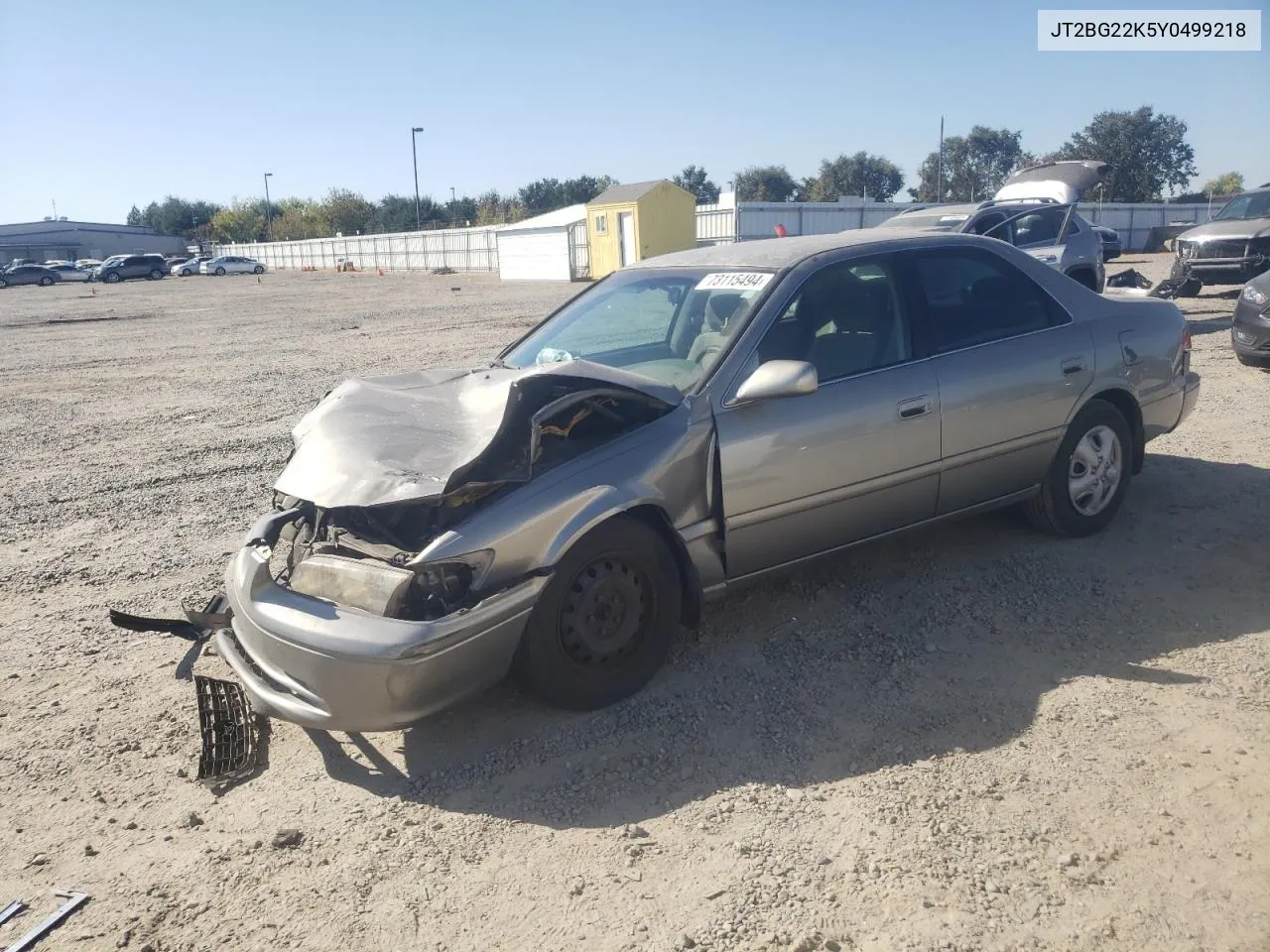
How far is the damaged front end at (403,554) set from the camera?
3076 mm

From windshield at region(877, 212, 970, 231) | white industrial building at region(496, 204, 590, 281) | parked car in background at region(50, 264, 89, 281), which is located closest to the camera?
windshield at region(877, 212, 970, 231)

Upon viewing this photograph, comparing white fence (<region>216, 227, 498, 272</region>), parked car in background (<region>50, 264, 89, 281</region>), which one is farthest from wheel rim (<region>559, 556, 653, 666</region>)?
parked car in background (<region>50, 264, 89, 281</region>)

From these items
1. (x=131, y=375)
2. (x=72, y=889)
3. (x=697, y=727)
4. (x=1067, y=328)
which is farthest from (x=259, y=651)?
(x=131, y=375)

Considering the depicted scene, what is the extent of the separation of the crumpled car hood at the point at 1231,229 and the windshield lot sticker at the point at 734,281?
48.6ft

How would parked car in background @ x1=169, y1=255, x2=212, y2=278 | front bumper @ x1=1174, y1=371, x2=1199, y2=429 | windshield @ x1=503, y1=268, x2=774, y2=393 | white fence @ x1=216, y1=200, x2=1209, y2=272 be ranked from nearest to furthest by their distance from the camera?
windshield @ x1=503, y1=268, x2=774, y2=393 < front bumper @ x1=1174, y1=371, x2=1199, y2=429 < white fence @ x1=216, y1=200, x2=1209, y2=272 < parked car in background @ x1=169, y1=255, x2=212, y2=278

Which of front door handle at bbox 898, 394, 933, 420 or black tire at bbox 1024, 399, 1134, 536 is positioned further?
black tire at bbox 1024, 399, 1134, 536

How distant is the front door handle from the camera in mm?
4184

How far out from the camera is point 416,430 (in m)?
3.67

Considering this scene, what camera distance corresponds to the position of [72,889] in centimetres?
277

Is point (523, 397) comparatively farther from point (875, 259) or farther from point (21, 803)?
point (21, 803)

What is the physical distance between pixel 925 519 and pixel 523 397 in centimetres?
205

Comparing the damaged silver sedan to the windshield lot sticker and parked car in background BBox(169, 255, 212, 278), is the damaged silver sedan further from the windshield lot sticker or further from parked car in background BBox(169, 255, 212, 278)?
parked car in background BBox(169, 255, 212, 278)

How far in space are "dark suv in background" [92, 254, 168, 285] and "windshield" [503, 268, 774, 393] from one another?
59.1m

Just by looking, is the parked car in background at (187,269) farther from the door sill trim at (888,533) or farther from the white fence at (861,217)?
the door sill trim at (888,533)
